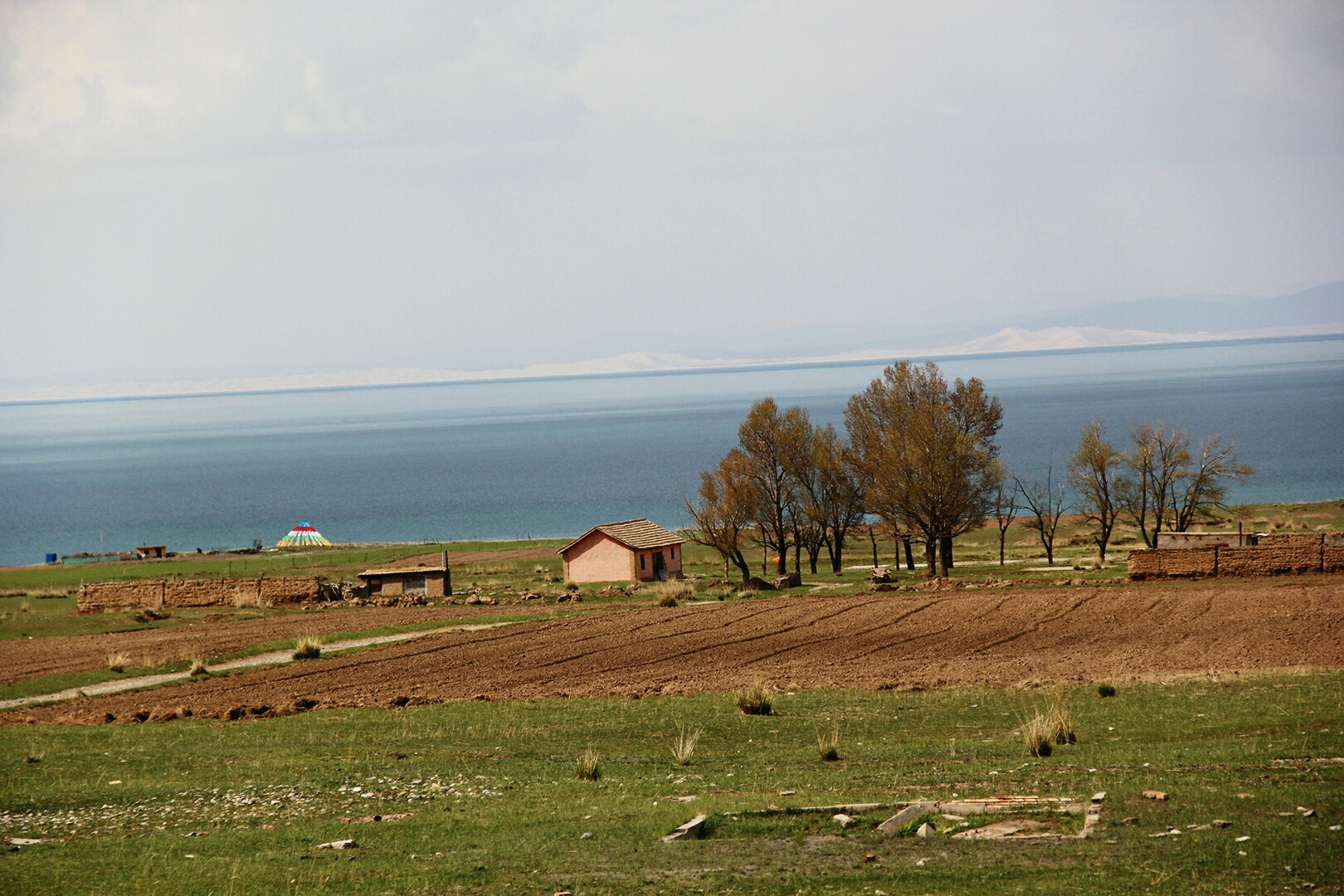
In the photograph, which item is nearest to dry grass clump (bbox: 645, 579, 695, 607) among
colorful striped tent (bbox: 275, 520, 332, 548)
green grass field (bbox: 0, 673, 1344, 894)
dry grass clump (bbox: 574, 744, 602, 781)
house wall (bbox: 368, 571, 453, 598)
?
house wall (bbox: 368, 571, 453, 598)

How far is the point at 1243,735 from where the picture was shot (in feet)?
46.2

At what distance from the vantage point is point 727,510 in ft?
188

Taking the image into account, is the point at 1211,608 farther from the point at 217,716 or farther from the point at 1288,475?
the point at 1288,475

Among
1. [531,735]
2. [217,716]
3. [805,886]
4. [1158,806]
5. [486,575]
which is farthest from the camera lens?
[486,575]

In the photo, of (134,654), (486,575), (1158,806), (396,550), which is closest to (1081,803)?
(1158,806)

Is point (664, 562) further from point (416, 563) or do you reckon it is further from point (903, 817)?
point (903, 817)

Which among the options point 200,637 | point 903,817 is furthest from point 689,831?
point 200,637

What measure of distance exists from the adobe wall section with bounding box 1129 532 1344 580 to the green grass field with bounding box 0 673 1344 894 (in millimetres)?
19451

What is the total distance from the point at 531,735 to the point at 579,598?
2707 centimetres

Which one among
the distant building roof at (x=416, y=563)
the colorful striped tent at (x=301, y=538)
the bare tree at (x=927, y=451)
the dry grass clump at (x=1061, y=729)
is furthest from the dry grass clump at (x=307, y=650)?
the colorful striped tent at (x=301, y=538)

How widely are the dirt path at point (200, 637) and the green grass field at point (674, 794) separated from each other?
403 inches

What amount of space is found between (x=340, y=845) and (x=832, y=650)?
18171mm

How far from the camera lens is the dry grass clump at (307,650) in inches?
1163

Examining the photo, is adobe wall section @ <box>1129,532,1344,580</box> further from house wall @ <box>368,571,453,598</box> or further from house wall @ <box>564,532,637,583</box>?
house wall @ <box>368,571,453,598</box>
